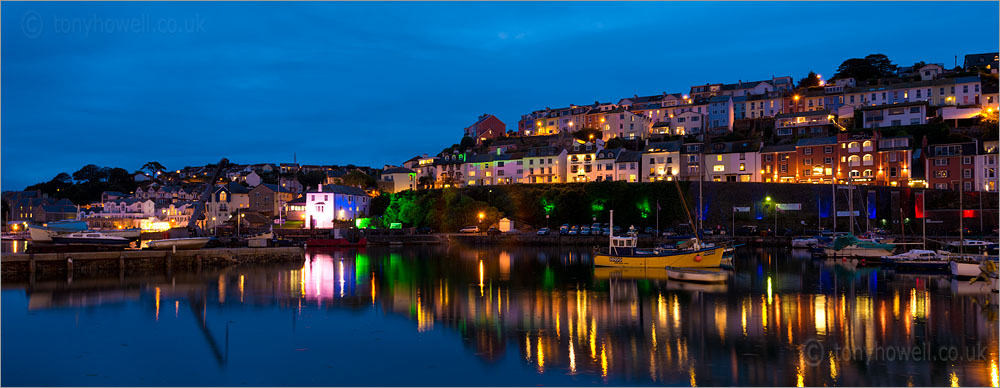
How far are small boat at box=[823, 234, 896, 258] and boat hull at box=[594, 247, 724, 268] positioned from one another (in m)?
11.7

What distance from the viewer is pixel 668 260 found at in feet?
105

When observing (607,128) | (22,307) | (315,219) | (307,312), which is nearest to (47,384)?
(307,312)

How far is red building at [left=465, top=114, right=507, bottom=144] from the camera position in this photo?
93875 millimetres

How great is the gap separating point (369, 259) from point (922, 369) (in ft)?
108

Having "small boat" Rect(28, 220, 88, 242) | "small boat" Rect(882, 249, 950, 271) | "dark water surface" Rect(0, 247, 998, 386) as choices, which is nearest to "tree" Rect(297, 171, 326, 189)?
"small boat" Rect(28, 220, 88, 242)

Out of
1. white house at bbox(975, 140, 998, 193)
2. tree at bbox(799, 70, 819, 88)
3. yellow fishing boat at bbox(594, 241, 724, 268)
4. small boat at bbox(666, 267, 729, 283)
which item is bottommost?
small boat at bbox(666, 267, 729, 283)

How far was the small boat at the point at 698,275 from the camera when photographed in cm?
2705

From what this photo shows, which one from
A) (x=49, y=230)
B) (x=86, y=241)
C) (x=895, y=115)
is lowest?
(x=86, y=241)

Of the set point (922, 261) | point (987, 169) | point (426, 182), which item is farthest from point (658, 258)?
point (426, 182)

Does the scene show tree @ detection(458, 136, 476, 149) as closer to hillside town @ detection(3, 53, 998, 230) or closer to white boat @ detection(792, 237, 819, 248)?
hillside town @ detection(3, 53, 998, 230)

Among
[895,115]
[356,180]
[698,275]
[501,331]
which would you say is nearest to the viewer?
[501,331]

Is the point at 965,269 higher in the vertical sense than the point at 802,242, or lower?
lower

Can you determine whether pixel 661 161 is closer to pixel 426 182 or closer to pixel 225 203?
pixel 426 182

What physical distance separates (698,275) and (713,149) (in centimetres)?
4126
